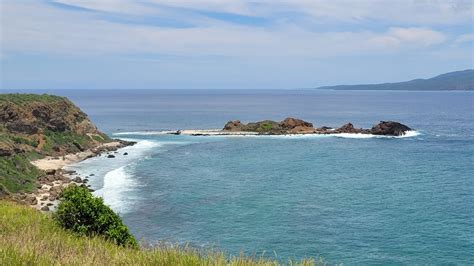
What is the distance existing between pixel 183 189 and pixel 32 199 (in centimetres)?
1806

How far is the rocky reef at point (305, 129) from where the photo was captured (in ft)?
404

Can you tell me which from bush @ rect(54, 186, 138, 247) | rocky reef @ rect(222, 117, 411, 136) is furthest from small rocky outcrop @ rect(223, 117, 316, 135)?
bush @ rect(54, 186, 138, 247)

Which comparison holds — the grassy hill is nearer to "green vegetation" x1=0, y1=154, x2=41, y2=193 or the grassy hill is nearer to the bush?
"green vegetation" x1=0, y1=154, x2=41, y2=193

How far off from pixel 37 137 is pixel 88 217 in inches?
2834

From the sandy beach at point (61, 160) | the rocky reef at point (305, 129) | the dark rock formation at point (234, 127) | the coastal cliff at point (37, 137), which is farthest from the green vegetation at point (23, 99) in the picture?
the rocky reef at point (305, 129)

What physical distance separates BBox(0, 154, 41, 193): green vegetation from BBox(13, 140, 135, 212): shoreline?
1.21 metres

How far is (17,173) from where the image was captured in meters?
62.1

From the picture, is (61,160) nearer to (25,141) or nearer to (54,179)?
(25,141)

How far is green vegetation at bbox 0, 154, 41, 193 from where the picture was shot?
187 feet

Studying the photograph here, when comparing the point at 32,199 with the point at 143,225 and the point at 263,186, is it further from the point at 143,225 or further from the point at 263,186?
the point at 263,186

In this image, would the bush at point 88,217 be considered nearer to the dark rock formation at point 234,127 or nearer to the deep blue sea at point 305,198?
the deep blue sea at point 305,198

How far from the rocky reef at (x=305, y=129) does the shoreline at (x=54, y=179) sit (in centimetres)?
4214

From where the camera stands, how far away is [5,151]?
6681 cm

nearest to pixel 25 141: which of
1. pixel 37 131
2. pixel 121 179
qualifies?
pixel 37 131
